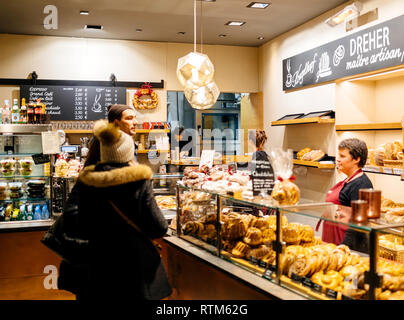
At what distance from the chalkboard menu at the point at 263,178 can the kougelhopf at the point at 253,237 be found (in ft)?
0.92

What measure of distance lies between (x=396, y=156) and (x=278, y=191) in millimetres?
2044

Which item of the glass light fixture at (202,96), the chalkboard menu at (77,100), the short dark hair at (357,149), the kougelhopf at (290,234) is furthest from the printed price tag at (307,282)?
the chalkboard menu at (77,100)

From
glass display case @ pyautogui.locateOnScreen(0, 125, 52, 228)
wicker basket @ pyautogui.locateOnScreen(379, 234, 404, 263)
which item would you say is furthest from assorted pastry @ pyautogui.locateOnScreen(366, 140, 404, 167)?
glass display case @ pyautogui.locateOnScreen(0, 125, 52, 228)

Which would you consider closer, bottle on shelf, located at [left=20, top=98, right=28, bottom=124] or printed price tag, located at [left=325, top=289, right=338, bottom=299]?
printed price tag, located at [left=325, top=289, right=338, bottom=299]

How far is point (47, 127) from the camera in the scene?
3.91m

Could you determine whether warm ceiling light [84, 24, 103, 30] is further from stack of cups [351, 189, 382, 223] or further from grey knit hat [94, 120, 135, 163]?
stack of cups [351, 189, 382, 223]

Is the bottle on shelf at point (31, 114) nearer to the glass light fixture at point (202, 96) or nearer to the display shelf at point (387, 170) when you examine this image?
the glass light fixture at point (202, 96)

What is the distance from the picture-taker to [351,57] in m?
4.97

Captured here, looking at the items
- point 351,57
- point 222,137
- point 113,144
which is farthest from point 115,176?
point 222,137

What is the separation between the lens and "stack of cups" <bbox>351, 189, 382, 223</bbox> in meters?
1.77

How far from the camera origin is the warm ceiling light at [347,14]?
15.1 ft

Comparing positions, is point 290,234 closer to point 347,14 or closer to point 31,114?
point 31,114

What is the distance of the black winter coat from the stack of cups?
34.7 inches
